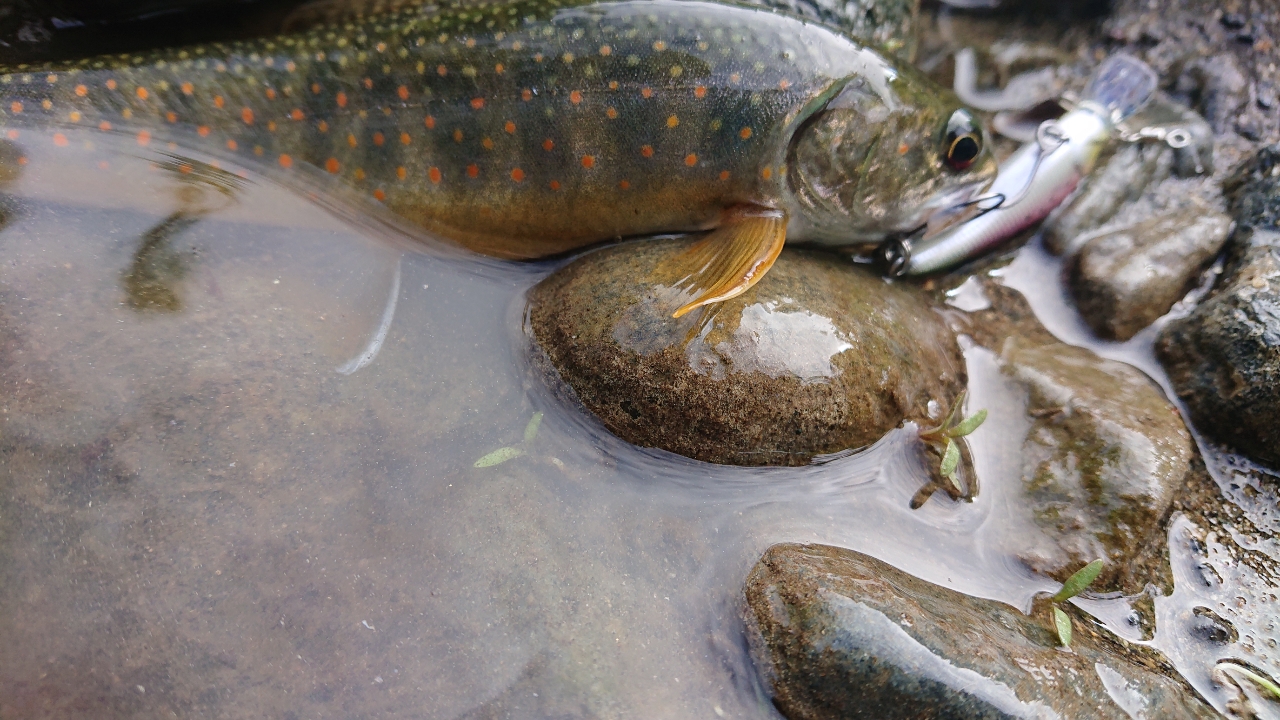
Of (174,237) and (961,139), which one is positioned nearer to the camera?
(174,237)

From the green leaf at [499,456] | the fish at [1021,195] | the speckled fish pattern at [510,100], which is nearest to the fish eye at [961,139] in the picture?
the fish at [1021,195]

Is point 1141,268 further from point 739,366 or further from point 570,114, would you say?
point 570,114

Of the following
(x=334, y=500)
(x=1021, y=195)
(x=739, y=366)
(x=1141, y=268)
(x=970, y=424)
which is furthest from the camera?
(x=1021, y=195)

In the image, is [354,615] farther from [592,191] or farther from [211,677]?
[592,191]

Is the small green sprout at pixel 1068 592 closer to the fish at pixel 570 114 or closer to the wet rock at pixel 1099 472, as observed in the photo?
the wet rock at pixel 1099 472

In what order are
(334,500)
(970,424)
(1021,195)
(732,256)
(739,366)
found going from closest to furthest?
(334,500), (739,366), (970,424), (732,256), (1021,195)

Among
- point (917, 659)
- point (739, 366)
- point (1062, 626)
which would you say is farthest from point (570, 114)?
point (1062, 626)

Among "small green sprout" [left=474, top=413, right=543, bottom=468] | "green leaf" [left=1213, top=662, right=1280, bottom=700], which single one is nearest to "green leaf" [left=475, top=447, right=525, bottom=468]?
"small green sprout" [left=474, top=413, right=543, bottom=468]
